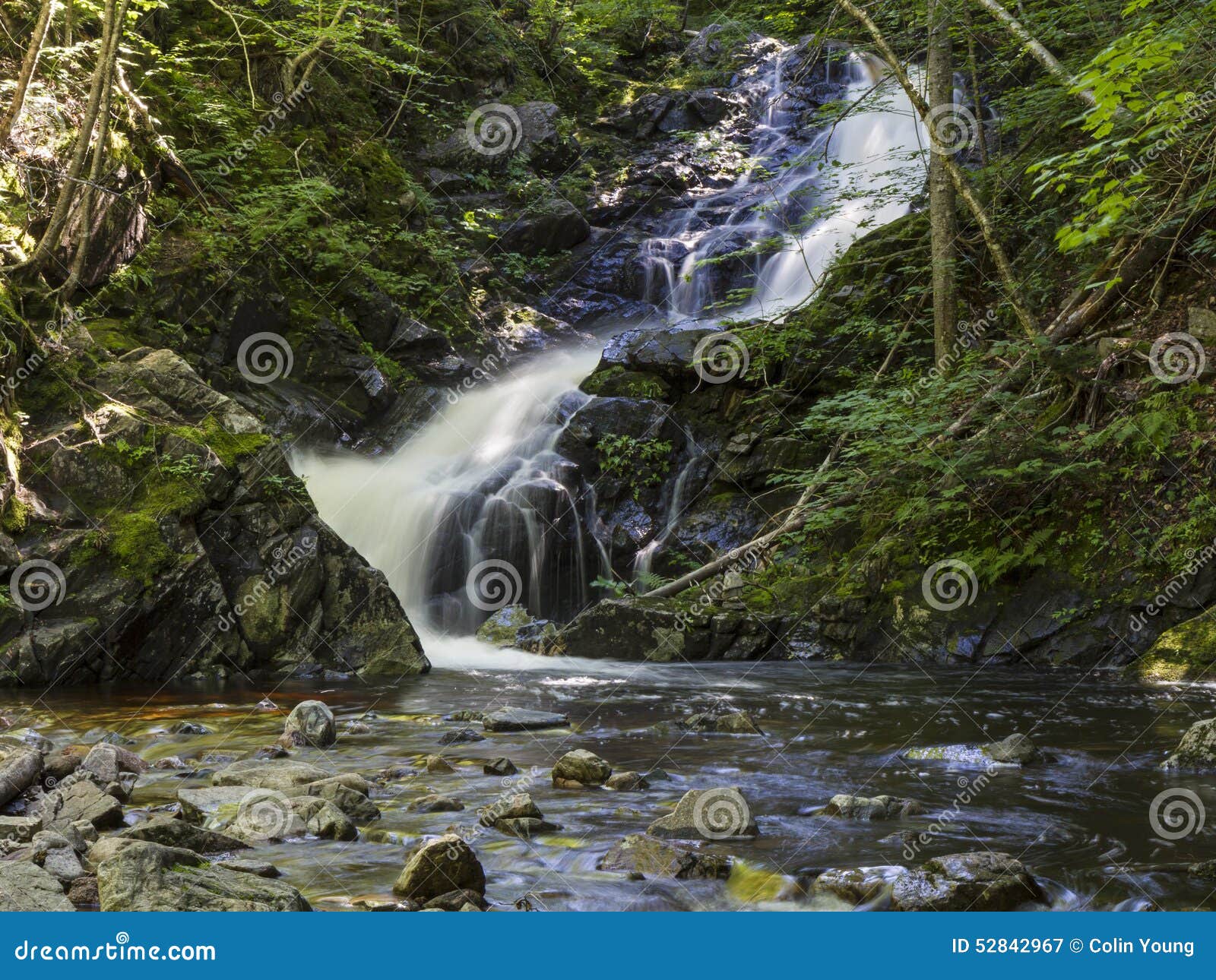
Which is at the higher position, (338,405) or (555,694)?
(338,405)

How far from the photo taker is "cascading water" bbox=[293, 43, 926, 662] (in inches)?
484

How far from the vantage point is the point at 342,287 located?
49.2ft

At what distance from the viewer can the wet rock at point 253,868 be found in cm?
374

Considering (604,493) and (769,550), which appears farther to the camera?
(604,493)

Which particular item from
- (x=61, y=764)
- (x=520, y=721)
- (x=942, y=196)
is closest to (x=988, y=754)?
(x=520, y=721)

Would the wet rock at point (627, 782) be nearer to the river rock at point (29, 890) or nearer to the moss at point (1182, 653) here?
the river rock at point (29, 890)

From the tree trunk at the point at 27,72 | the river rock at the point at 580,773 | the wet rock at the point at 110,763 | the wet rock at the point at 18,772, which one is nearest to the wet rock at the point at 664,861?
the river rock at the point at 580,773

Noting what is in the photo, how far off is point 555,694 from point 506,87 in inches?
737

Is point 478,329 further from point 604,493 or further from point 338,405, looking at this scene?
point 604,493

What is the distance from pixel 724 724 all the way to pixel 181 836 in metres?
4.09

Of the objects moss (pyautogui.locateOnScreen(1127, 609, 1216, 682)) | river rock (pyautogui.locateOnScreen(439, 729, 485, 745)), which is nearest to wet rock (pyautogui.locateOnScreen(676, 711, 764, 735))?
river rock (pyautogui.locateOnScreen(439, 729, 485, 745))

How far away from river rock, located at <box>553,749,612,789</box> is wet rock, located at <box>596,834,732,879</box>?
1270 millimetres

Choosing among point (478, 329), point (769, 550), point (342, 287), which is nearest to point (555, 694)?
point (769, 550)

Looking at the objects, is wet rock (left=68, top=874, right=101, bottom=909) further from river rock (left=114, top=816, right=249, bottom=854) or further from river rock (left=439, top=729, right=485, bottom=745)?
river rock (left=439, top=729, right=485, bottom=745)
